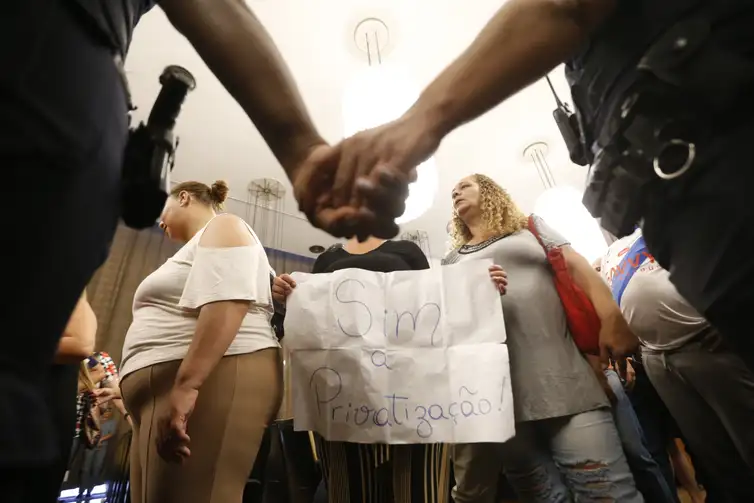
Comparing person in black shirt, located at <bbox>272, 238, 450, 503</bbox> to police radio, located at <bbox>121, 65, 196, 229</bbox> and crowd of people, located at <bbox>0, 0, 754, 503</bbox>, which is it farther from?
police radio, located at <bbox>121, 65, 196, 229</bbox>

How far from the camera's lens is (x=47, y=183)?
0.20 meters

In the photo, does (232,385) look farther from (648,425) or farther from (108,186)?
(648,425)

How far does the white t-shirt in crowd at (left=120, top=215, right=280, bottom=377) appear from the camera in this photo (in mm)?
690

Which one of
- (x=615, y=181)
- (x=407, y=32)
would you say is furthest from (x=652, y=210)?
(x=407, y=32)

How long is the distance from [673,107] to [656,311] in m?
0.57

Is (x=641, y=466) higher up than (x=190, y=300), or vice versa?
(x=190, y=300)

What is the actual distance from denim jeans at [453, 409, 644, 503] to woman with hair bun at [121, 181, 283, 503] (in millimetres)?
434

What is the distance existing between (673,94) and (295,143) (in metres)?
0.32

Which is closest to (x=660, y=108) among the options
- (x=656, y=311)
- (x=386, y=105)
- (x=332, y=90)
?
(x=656, y=311)

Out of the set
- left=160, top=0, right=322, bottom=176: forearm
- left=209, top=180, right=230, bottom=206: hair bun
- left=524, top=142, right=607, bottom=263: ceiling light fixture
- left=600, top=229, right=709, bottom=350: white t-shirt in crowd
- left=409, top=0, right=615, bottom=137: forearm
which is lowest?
left=600, top=229, right=709, bottom=350: white t-shirt in crowd

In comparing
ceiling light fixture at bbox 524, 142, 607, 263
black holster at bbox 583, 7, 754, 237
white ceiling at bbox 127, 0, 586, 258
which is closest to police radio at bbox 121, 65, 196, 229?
black holster at bbox 583, 7, 754, 237

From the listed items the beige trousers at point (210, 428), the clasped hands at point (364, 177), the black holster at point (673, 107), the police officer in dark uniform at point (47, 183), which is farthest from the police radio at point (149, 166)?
the beige trousers at point (210, 428)

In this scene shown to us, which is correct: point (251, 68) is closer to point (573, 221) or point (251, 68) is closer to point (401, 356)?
Answer: point (401, 356)

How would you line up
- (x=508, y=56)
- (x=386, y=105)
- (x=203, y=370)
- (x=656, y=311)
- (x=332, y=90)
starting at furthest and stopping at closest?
(x=332, y=90) → (x=386, y=105) → (x=656, y=311) → (x=203, y=370) → (x=508, y=56)
